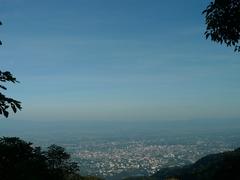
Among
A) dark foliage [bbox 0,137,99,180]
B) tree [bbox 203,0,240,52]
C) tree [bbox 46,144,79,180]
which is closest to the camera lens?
tree [bbox 203,0,240,52]

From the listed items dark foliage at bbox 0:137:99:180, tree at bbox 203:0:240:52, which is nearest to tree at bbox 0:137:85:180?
dark foliage at bbox 0:137:99:180

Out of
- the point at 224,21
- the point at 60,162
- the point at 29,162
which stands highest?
the point at 224,21

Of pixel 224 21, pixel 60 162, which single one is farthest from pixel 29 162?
pixel 224 21

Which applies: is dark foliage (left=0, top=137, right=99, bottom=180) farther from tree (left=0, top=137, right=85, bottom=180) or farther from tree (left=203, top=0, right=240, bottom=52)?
tree (left=203, top=0, right=240, bottom=52)

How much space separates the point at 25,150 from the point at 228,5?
41230 millimetres

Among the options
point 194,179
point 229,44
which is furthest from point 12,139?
point 194,179

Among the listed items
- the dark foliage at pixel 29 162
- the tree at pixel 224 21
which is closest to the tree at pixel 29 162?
the dark foliage at pixel 29 162

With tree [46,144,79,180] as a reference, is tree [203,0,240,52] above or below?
above

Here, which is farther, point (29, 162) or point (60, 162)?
point (60, 162)

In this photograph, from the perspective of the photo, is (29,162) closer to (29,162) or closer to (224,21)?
(29,162)

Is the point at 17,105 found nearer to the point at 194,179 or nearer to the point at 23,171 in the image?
the point at 23,171

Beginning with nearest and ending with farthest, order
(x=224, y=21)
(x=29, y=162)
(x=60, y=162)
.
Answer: (x=224, y=21) → (x=29, y=162) → (x=60, y=162)

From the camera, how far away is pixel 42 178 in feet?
165

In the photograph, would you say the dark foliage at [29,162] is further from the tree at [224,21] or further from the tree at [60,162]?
the tree at [224,21]
